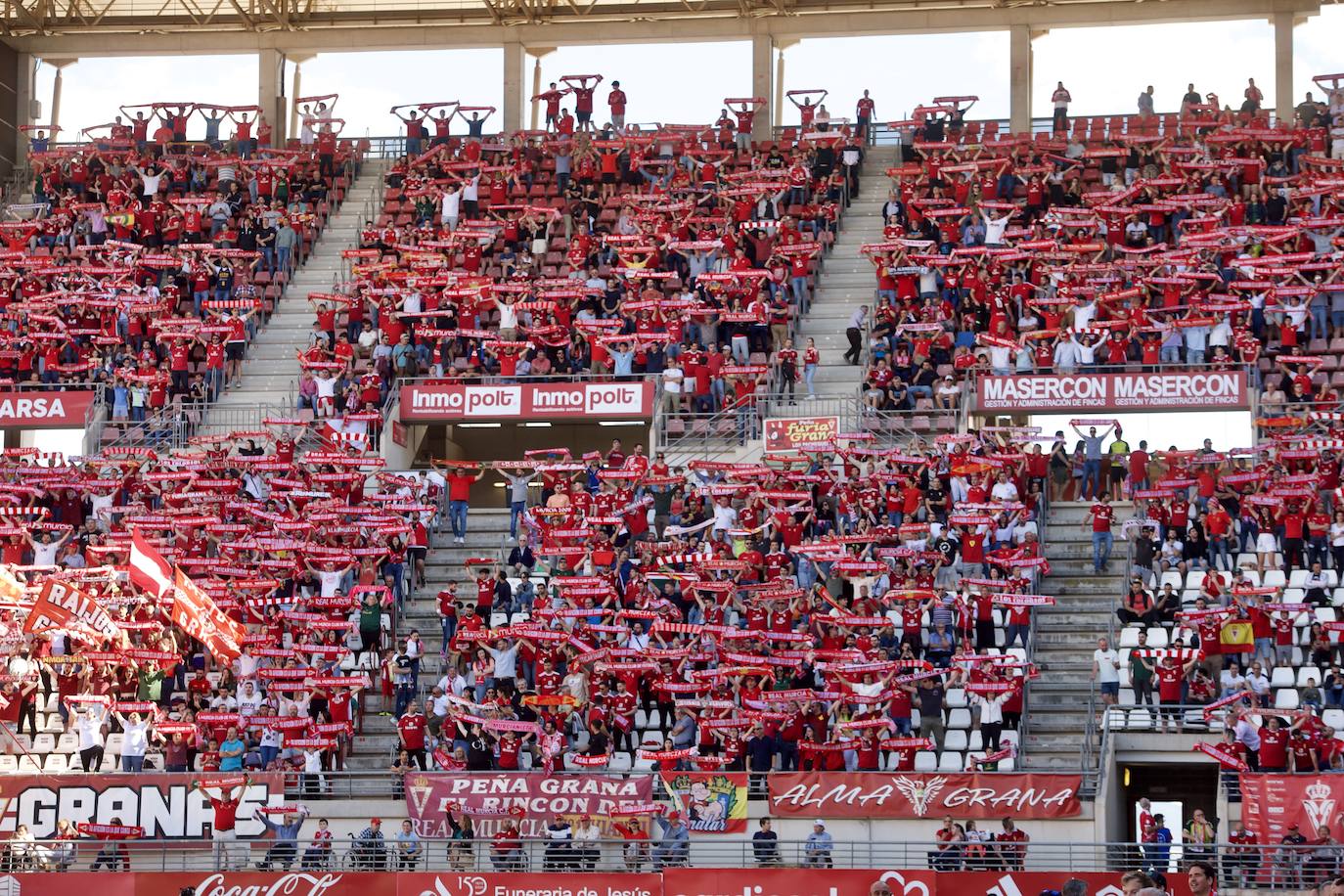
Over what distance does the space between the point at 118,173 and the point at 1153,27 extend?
23.4 metres

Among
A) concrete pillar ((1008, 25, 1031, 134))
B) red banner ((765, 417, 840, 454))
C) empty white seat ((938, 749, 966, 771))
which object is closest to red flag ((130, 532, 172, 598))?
red banner ((765, 417, 840, 454))

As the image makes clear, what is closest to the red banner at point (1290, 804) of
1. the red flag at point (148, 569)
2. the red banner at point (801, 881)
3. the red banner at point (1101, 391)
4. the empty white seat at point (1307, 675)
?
the empty white seat at point (1307, 675)

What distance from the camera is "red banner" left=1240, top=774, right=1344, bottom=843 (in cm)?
2706

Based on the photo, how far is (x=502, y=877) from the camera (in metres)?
27.4

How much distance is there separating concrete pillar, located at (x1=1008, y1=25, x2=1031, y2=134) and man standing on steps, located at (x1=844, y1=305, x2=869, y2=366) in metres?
9.57

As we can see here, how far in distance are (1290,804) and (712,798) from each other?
750cm

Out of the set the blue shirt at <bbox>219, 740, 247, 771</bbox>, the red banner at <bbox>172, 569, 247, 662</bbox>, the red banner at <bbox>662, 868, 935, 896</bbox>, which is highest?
the red banner at <bbox>172, 569, 247, 662</bbox>

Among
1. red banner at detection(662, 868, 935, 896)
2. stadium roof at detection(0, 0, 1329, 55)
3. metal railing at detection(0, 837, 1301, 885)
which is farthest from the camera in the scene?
stadium roof at detection(0, 0, 1329, 55)

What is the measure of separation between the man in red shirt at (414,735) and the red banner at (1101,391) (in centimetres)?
1226

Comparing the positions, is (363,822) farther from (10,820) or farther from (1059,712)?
(1059,712)

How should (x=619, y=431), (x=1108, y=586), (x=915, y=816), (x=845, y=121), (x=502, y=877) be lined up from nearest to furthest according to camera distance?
1. (x=502, y=877)
2. (x=915, y=816)
3. (x=1108, y=586)
4. (x=619, y=431)
5. (x=845, y=121)

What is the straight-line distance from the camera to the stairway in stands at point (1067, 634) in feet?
103

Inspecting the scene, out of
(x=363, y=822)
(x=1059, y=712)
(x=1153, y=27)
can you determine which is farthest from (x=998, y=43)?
(x=363, y=822)

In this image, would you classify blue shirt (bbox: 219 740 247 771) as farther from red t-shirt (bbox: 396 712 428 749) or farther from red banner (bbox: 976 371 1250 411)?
red banner (bbox: 976 371 1250 411)
